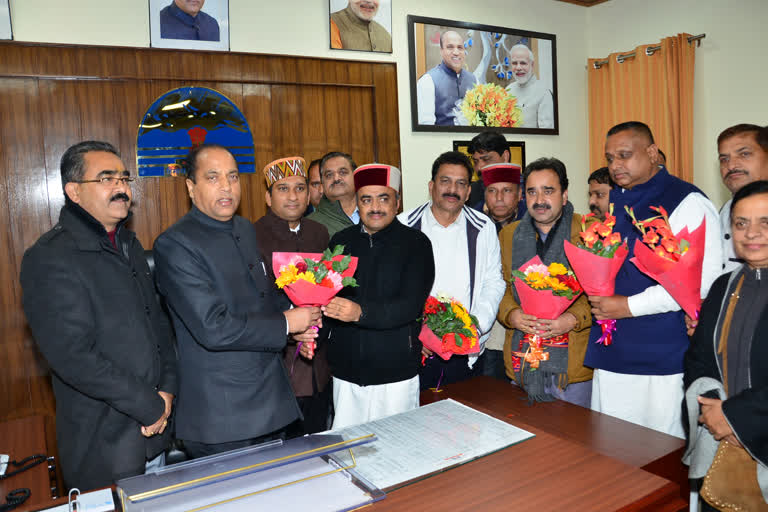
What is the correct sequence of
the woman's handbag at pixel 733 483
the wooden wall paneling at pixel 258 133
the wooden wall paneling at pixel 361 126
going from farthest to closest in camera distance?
the wooden wall paneling at pixel 361 126, the wooden wall paneling at pixel 258 133, the woman's handbag at pixel 733 483

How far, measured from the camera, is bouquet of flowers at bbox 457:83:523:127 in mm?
5680

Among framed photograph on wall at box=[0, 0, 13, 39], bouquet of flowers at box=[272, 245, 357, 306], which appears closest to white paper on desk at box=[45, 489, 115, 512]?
bouquet of flowers at box=[272, 245, 357, 306]

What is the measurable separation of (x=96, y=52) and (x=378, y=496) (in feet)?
13.5

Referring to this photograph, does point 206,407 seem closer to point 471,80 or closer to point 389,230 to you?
point 389,230

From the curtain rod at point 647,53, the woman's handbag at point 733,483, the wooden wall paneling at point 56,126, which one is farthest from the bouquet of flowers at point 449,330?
the curtain rod at point 647,53

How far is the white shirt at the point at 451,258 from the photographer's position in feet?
9.52

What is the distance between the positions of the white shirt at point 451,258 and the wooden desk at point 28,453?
6.25 feet

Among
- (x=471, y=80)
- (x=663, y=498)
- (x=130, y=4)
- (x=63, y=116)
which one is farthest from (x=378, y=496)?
(x=471, y=80)

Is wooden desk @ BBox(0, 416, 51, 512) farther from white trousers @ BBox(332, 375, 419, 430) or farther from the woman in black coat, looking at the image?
the woman in black coat

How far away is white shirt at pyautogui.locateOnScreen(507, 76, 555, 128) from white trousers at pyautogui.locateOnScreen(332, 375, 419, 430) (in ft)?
14.7

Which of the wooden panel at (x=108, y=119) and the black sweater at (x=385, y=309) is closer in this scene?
the black sweater at (x=385, y=309)

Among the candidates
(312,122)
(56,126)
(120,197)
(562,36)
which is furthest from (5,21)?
(562,36)

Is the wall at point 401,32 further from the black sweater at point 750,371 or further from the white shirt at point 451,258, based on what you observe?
the black sweater at point 750,371

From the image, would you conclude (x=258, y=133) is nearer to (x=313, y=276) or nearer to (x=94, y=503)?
(x=313, y=276)
